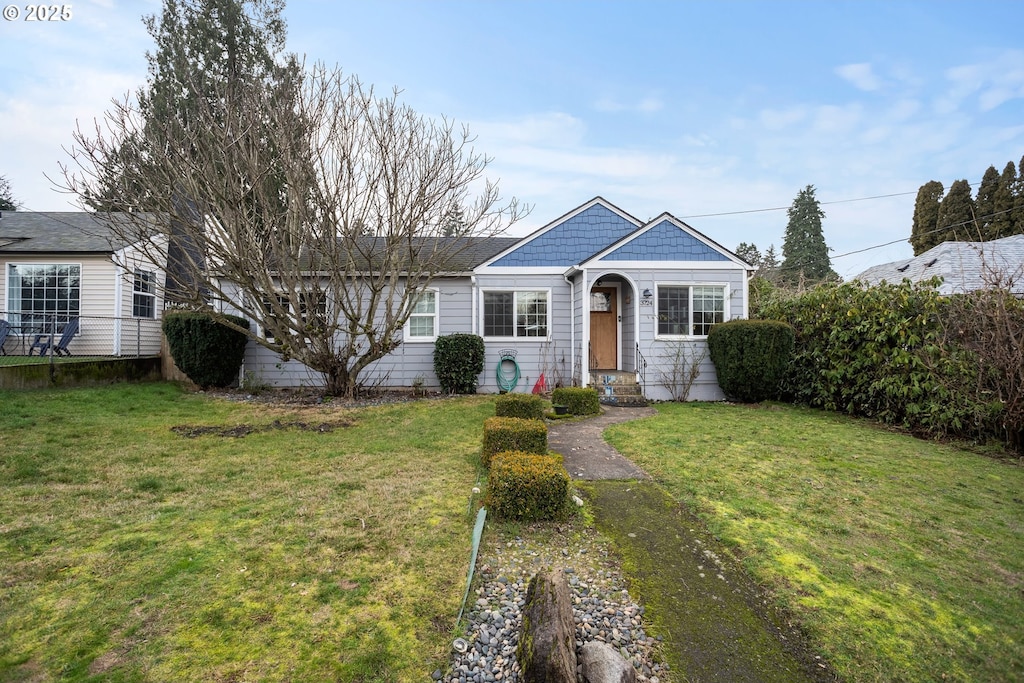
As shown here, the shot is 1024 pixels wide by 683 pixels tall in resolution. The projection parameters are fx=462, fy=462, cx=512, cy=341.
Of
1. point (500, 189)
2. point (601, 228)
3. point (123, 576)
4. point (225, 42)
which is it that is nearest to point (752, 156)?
point (601, 228)

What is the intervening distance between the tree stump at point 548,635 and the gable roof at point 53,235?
1452 centimetres

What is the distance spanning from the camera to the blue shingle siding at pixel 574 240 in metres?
12.3

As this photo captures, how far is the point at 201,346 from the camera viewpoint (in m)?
11.0

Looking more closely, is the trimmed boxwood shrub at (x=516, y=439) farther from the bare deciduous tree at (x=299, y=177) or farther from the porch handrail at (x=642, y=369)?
the porch handrail at (x=642, y=369)

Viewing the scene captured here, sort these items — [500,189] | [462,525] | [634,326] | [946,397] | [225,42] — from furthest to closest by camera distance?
1. [225,42]
2. [634,326]
3. [500,189]
4. [946,397]
5. [462,525]

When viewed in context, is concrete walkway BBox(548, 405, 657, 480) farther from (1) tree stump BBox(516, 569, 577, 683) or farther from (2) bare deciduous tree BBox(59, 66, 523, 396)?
(2) bare deciduous tree BBox(59, 66, 523, 396)

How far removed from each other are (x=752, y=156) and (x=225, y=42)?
21709 mm

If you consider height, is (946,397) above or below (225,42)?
below

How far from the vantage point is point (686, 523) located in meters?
3.91

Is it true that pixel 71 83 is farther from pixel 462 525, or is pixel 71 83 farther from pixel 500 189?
pixel 462 525

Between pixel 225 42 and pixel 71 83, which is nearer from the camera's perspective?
pixel 71 83

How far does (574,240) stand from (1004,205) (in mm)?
23103

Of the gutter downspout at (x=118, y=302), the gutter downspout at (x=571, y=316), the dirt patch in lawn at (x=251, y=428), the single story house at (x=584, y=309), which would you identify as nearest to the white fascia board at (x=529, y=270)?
the single story house at (x=584, y=309)

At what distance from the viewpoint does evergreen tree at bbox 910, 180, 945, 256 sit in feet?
85.5
